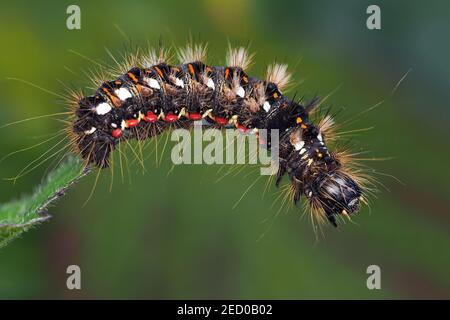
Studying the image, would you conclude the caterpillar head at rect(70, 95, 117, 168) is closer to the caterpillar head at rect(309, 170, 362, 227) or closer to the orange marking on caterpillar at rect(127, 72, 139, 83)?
the orange marking on caterpillar at rect(127, 72, 139, 83)

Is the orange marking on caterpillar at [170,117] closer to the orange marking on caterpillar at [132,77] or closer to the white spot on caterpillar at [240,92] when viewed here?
the orange marking on caterpillar at [132,77]

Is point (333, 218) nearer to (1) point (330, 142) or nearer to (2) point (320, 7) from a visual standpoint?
(1) point (330, 142)

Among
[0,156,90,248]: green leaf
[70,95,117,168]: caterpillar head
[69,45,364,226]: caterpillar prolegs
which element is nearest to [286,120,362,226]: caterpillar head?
[69,45,364,226]: caterpillar prolegs

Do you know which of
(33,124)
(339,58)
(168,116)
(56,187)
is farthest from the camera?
(339,58)

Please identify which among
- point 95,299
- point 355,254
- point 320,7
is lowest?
point 95,299

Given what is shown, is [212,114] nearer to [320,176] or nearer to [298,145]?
[298,145]

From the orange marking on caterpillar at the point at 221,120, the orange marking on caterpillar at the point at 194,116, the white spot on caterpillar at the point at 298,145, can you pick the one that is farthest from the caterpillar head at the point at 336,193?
the orange marking on caterpillar at the point at 194,116

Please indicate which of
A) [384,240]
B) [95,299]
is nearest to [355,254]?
[384,240]
